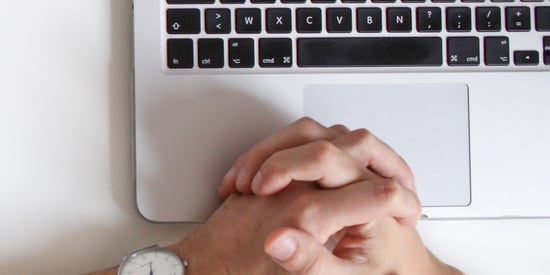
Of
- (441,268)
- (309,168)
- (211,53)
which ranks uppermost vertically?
(211,53)

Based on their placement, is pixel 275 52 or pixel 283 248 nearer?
pixel 283 248

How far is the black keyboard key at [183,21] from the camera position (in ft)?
1.78

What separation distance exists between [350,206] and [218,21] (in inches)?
8.8

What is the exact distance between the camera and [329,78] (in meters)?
0.56

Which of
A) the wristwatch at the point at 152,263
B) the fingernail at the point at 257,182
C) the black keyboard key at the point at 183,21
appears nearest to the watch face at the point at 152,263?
the wristwatch at the point at 152,263

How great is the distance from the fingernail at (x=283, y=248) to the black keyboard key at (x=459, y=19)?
29 centimetres

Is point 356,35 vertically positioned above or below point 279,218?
above

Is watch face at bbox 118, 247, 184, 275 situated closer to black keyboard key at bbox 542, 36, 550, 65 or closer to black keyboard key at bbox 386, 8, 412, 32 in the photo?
black keyboard key at bbox 386, 8, 412, 32

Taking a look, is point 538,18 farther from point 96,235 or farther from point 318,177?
point 96,235

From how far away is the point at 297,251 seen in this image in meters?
0.42

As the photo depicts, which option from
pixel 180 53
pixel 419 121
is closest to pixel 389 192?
pixel 419 121

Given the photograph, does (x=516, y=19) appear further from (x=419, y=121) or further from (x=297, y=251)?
(x=297, y=251)

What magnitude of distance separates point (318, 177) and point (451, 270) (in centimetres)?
20

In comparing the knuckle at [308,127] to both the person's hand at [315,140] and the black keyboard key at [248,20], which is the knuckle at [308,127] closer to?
the person's hand at [315,140]
